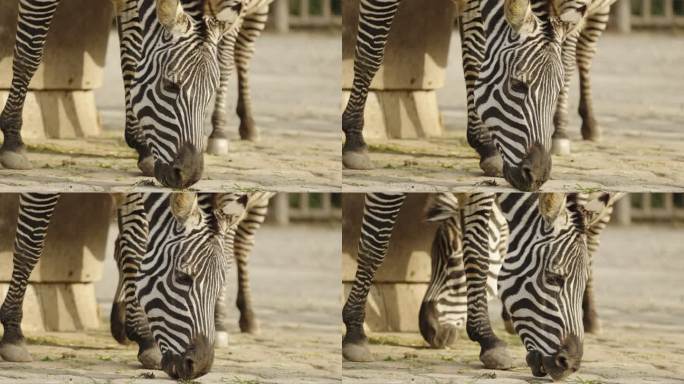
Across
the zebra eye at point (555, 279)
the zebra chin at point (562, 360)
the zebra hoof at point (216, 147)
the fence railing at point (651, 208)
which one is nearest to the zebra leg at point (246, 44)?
the zebra hoof at point (216, 147)

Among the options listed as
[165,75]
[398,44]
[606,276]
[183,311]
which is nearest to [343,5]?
[398,44]

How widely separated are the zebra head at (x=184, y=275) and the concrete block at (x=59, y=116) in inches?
47.5

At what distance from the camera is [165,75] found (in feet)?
27.7

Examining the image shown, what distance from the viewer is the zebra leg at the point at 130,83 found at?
8977 millimetres

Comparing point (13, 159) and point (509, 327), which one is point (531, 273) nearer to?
point (509, 327)

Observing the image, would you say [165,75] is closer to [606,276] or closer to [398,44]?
[398,44]

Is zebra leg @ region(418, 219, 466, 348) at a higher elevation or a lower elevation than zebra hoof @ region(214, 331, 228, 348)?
higher

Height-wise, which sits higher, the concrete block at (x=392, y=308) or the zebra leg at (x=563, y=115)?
the zebra leg at (x=563, y=115)

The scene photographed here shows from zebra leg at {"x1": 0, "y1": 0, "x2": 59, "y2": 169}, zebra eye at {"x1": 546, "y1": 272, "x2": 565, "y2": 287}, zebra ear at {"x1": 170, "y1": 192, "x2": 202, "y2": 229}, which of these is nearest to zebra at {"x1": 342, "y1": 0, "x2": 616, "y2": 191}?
zebra eye at {"x1": 546, "y1": 272, "x2": 565, "y2": 287}

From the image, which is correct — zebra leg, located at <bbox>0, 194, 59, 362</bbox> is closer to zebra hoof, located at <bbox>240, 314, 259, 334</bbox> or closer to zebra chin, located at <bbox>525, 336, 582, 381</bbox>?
zebra hoof, located at <bbox>240, 314, 259, 334</bbox>

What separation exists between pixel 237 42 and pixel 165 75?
200cm

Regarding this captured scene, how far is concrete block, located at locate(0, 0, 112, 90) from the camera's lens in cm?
995

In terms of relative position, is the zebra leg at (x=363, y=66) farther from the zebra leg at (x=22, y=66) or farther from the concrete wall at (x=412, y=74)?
the zebra leg at (x=22, y=66)

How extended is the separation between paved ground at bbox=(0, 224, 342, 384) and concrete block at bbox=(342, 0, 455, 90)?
5.57ft
